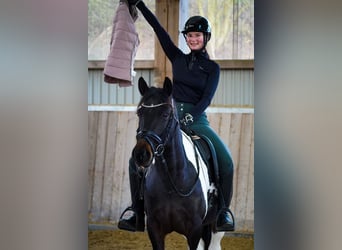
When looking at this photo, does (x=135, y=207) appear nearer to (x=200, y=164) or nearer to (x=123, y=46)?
(x=200, y=164)

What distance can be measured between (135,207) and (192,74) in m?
0.38

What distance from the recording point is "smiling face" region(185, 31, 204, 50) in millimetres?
1068

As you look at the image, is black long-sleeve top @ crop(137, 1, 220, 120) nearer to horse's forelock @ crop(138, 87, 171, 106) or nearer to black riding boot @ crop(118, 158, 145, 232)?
horse's forelock @ crop(138, 87, 171, 106)

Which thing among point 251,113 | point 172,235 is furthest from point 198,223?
point 251,113

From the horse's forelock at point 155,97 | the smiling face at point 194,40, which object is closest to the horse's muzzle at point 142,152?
the horse's forelock at point 155,97

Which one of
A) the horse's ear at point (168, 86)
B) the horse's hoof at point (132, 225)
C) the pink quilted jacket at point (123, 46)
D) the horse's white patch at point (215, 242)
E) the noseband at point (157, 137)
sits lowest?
the horse's white patch at point (215, 242)

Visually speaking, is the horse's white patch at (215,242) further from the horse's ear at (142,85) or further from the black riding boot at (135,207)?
the horse's ear at (142,85)

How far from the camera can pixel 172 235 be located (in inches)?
43.0

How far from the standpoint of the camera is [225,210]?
1.12 m

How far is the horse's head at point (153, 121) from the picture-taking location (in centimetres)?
94

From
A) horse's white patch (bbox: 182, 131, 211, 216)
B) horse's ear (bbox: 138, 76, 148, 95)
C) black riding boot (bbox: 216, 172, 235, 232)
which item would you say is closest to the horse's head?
horse's ear (bbox: 138, 76, 148, 95)

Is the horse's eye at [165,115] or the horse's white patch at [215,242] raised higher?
the horse's eye at [165,115]

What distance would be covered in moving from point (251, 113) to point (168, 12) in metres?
0.33
